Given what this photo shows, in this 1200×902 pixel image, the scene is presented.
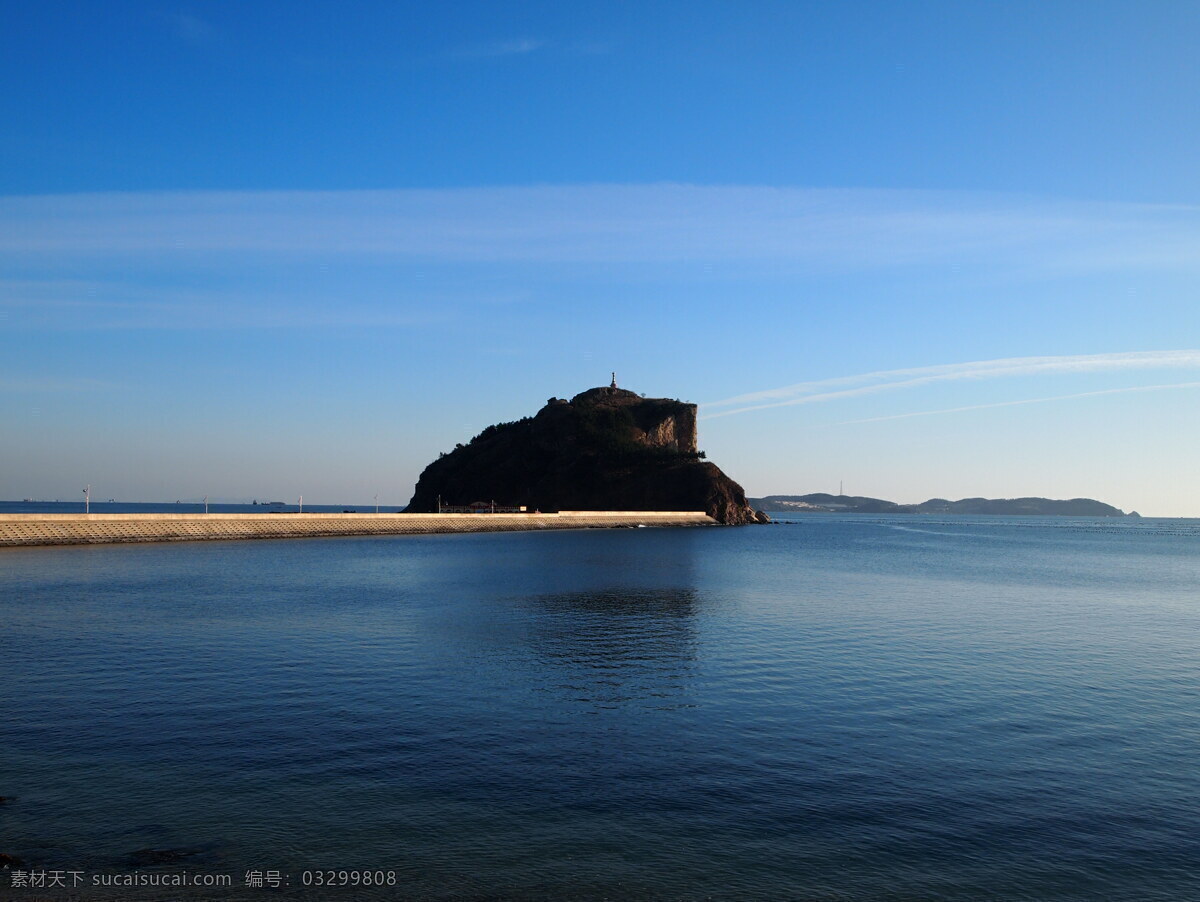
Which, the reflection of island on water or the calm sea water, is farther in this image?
the reflection of island on water

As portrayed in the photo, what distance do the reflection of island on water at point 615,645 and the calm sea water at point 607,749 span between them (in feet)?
0.62

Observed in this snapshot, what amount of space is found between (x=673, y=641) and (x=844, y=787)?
14713 millimetres

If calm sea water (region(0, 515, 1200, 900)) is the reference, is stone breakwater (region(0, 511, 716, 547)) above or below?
above

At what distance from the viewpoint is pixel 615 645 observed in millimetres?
27453

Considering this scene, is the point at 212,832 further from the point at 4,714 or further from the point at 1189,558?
the point at 1189,558

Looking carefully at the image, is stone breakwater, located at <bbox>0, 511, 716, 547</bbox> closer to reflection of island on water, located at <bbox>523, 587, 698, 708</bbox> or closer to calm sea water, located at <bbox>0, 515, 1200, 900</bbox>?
calm sea water, located at <bbox>0, 515, 1200, 900</bbox>

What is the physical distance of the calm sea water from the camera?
10.6m

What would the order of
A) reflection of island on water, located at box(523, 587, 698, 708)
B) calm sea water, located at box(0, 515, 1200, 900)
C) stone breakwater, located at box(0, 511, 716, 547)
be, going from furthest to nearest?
stone breakwater, located at box(0, 511, 716, 547), reflection of island on water, located at box(523, 587, 698, 708), calm sea water, located at box(0, 515, 1200, 900)

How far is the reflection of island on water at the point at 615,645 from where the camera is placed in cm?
2059

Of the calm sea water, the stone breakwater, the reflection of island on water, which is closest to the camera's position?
the calm sea water

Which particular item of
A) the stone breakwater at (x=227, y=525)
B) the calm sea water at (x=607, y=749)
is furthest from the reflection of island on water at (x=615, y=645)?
the stone breakwater at (x=227, y=525)

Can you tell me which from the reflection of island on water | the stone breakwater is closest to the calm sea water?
the reflection of island on water

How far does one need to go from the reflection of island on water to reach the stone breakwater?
5153 centimetres

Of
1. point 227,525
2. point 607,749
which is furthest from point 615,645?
point 227,525
